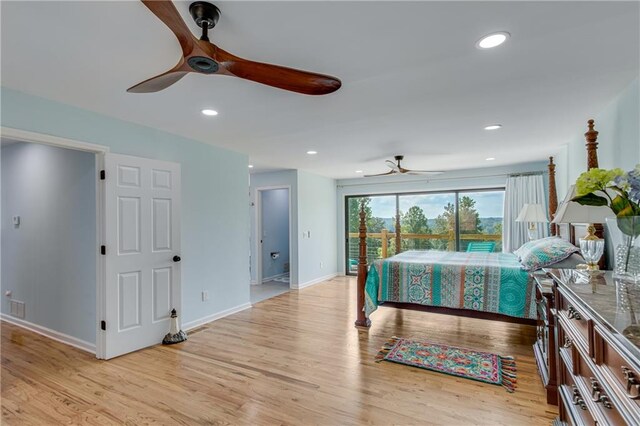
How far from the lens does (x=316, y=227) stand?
672 cm

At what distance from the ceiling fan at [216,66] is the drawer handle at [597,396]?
67.0 inches

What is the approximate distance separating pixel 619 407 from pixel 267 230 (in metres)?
6.31

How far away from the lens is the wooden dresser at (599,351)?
0.93m

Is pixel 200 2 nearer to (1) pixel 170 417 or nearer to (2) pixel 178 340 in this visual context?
(1) pixel 170 417

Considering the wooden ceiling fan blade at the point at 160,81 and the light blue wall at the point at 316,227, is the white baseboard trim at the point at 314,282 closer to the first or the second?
the light blue wall at the point at 316,227

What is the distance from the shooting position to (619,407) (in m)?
0.97

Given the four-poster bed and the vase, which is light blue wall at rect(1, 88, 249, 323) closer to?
the four-poster bed

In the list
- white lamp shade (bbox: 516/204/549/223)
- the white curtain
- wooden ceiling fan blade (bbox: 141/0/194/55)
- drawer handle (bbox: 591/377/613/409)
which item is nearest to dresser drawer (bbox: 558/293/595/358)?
drawer handle (bbox: 591/377/613/409)

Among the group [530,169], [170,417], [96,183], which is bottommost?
[170,417]

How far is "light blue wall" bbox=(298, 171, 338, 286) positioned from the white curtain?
3460 millimetres

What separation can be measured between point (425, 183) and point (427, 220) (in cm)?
78

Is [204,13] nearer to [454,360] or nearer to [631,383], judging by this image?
[631,383]

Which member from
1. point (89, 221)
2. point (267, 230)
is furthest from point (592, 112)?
point (267, 230)

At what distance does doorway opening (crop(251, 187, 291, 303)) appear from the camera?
644 cm
